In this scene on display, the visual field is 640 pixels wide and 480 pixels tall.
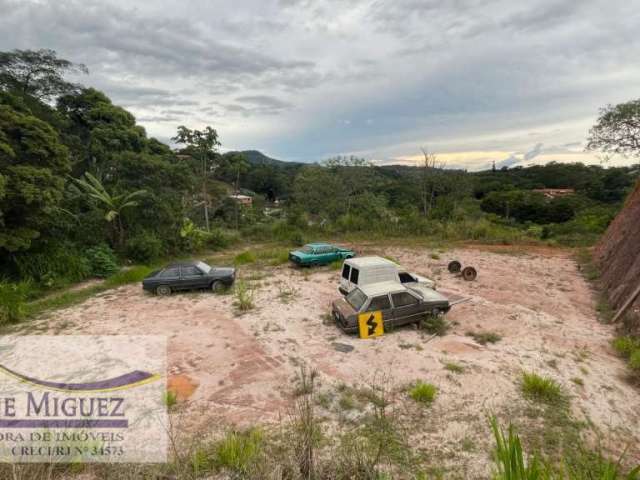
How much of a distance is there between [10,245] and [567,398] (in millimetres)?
14802

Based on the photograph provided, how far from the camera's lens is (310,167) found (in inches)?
1144

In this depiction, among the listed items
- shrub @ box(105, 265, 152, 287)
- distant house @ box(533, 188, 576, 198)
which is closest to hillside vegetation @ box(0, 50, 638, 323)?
shrub @ box(105, 265, 152, 287)

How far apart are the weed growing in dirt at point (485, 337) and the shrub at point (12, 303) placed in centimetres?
1236

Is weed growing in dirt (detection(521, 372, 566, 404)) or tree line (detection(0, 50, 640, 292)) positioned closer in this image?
weed growing in dirt (detection(521, 372, 566, 404))

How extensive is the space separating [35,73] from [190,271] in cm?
1715

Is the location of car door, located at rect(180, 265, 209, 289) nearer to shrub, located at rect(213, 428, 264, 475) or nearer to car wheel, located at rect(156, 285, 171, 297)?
car wheel, located at rect(156, 285, 171, 297)

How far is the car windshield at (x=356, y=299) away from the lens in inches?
298

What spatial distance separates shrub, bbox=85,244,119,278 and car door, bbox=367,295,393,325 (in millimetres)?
11333

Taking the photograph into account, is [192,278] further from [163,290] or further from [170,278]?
[163,290]

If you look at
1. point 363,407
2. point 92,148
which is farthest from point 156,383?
point 92,148

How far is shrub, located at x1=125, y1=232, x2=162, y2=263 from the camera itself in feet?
46.8

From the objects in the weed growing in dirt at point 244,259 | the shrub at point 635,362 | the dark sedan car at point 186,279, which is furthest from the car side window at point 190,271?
the shrub at point 635,362

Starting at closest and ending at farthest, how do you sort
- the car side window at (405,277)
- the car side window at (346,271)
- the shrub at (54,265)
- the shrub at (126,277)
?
the car side window at (346,271) < the car side window at (405,277) < the shrub at (54,265) < the shrub at (126,277)

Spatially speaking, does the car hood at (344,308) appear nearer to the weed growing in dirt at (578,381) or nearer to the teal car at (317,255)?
the weed growing in dirt at (578,381)
